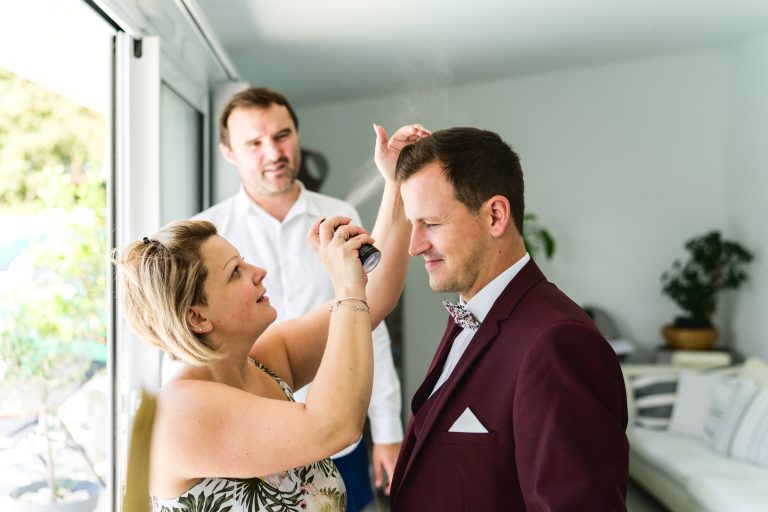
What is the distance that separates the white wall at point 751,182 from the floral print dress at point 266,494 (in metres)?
4.50

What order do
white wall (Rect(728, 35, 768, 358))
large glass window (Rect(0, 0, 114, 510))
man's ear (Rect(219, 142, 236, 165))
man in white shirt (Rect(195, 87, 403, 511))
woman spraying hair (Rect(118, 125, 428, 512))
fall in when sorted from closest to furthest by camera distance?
woman spraying hair (Rect(118, 125, 428, 512))
large glass window (Rect(0, 0, 114, 510))
man in white shirt (Rect(195, 87, 403, 511))
man's ear (Rect(219, 142, 236, 165))
white wall (Rect(728, 35, 768, 358))

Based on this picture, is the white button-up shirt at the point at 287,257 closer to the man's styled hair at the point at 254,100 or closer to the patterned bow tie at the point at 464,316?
the man's styled hair at the point at 254,100

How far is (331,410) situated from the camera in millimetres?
1137

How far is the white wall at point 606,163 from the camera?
4414 millimetres

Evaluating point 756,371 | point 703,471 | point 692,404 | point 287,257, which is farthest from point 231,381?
point 756,371

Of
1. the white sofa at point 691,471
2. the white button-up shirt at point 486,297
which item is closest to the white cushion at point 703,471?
the white sofa at point 691,471

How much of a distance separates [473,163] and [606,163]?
14.6ft

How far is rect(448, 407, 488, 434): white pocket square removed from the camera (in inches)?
46.8

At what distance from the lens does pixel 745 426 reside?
3955 mm

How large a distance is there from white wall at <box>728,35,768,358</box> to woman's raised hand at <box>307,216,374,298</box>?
4.37m

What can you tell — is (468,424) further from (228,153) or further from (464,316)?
(228,153)

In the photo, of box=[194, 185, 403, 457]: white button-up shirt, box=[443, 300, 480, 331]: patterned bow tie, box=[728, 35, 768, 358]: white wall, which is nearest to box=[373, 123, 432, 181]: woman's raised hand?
box=[443, 300, 480, 331]: patterned bow tie

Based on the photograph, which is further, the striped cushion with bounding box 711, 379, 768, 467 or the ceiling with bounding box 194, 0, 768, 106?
the striped cushion with bounding box 711, 379, 768, 467

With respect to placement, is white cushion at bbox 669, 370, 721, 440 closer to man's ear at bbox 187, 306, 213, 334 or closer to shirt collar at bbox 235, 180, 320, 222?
shirt collar at bbox 235, 180, 320, 222
